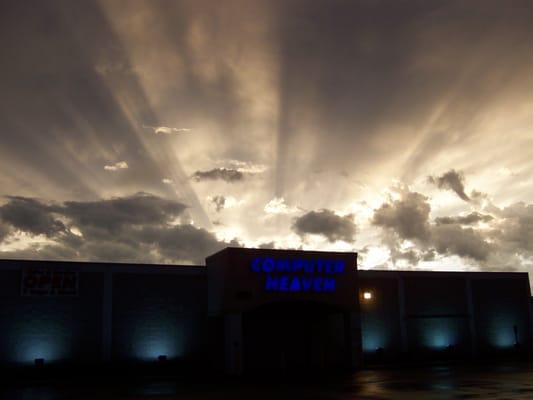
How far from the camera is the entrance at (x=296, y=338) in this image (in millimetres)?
42031

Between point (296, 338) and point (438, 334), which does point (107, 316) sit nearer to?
point (296, 338)

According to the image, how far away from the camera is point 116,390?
2858 cm

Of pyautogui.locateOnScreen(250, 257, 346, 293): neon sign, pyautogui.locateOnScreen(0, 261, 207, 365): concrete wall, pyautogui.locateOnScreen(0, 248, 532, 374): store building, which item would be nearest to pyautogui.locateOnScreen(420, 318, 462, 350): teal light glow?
pyautogui.locateOnScreen(0, 248, 532, 374): store building

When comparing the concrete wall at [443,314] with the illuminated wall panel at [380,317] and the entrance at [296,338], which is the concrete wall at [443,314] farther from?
the entrance at [296,338]

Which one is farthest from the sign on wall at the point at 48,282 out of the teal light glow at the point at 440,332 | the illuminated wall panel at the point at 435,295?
the teal light glow at the point at 440,332

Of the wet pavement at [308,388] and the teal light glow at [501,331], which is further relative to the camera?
the teal light glow at [501,331]

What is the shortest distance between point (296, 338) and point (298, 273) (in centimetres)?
659

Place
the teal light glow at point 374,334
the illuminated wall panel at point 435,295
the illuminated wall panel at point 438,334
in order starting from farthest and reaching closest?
the illuminated wall panel at point 435,295 < the illuminated wall panel at point 438,334 < the teal light glow at point 374,334

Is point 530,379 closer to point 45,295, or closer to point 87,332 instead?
point 87,332

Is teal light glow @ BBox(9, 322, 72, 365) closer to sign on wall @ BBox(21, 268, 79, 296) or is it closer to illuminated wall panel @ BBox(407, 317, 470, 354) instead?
sign on wall @ BBox(21, 268, 79, 296)

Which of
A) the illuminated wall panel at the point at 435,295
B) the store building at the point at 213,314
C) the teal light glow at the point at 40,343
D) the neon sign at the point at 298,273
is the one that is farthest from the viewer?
the illuminated wall panel at the point at 435,295

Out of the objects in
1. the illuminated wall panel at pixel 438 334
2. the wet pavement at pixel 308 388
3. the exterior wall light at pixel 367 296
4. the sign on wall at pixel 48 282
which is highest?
the sign on wall at pixel 48 282

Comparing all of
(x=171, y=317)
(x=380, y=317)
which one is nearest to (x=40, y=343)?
(x=171, y=317)

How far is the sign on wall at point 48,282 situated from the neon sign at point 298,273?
40.5 ft
